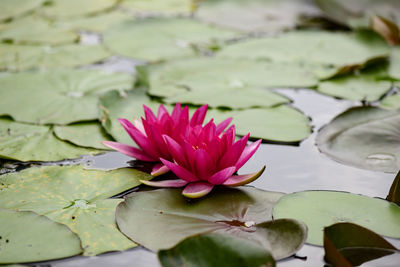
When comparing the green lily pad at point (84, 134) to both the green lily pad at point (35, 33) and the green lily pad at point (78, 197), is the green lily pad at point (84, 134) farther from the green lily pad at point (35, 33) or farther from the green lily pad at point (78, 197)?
the green lily pad at point (35, 33)

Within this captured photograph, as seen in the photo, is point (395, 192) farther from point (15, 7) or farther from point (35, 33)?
point (15, 7)

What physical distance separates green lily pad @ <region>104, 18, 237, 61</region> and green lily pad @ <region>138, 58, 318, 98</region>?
0.29m

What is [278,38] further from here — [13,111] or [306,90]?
[13,111]

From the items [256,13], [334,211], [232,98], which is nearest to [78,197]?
[334,211]

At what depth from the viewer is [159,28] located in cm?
343

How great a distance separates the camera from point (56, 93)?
2.36m

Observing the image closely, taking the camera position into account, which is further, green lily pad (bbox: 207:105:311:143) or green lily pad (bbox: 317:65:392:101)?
green lily pad (bbox: 317:65:392:101)

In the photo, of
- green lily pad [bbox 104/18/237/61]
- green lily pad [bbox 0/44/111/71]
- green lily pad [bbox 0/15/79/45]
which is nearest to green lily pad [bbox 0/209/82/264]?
green lily pad [bbox 0/44/111/71]

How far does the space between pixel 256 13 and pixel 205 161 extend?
2.51m

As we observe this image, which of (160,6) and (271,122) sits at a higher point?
(160,6)

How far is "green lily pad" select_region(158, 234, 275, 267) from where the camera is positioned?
1185 millimetres

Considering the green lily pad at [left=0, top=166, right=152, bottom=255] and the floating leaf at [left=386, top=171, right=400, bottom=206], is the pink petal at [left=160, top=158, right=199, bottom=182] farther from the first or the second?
the floating leaf at [left=386, top=171, right=400, bottom=206]

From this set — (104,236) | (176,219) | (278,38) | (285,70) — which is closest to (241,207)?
(176,219)

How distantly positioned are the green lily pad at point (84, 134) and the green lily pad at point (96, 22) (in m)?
1.56
